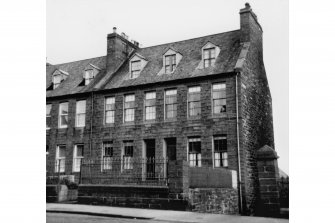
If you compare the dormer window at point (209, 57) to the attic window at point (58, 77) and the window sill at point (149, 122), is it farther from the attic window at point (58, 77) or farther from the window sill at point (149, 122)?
the attic window at point (58, 77)

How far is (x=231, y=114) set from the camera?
62.0 feet

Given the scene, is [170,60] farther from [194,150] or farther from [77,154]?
[77,154]

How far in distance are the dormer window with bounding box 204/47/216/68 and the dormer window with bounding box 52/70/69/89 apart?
1073 centimetres

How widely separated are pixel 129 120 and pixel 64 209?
9.67m

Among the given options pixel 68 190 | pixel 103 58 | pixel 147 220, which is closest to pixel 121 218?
pixel 147 220

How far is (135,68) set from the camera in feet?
77.2

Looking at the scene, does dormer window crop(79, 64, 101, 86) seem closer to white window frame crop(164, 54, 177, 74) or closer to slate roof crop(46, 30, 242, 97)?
slate roof crop(46, 30, 242, 97)

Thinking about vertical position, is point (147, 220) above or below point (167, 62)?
below

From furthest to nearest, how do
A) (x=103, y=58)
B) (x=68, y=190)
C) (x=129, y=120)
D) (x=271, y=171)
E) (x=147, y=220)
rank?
(x=103, y=58), (x=129, y=120), (x=68, y=190), (x=271, y=171), (x=147, y=220)

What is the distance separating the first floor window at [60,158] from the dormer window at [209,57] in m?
10.5
